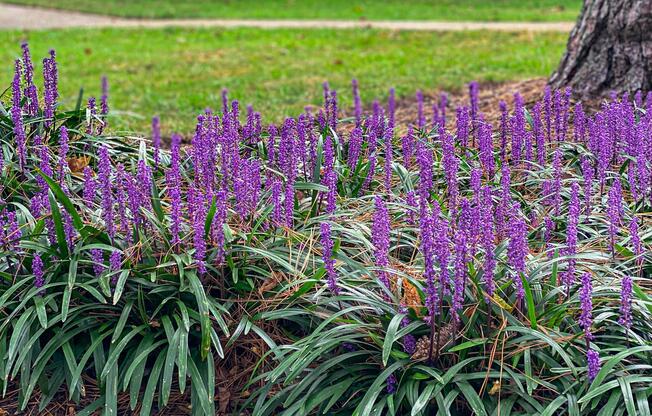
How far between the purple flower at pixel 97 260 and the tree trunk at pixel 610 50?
4.58 metres

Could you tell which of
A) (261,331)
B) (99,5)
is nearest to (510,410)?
(261,331)

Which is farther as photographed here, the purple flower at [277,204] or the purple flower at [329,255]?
the purple flower at [277,204]

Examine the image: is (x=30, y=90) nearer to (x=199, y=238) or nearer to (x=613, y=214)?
(x=199, y=238)

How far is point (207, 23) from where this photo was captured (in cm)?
1925

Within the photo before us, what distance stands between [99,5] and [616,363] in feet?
74.1

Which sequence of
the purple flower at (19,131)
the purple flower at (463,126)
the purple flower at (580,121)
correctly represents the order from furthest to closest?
the purple flower at (580,121), the purple flower at (463,126), the purple flower at (19,131)

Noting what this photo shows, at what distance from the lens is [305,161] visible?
4.52 m

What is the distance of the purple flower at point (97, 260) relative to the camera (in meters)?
3.51

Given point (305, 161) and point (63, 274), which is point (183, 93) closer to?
point (305, 161)

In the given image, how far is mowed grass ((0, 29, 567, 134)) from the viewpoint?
9.76m

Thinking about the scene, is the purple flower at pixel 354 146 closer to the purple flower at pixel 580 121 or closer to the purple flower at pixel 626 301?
the purple flower at pixel 580 121

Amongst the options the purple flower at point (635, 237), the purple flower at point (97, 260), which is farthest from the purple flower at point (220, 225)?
the purple flower at point (635, 237)

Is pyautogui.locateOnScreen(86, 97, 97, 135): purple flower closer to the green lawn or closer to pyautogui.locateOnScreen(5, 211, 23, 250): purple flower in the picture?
pyautogui.locateOnScreen(5, 211, 23, 250): purple flower

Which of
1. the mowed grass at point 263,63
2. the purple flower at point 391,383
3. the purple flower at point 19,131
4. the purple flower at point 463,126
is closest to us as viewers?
the purple flower at point 391,383
